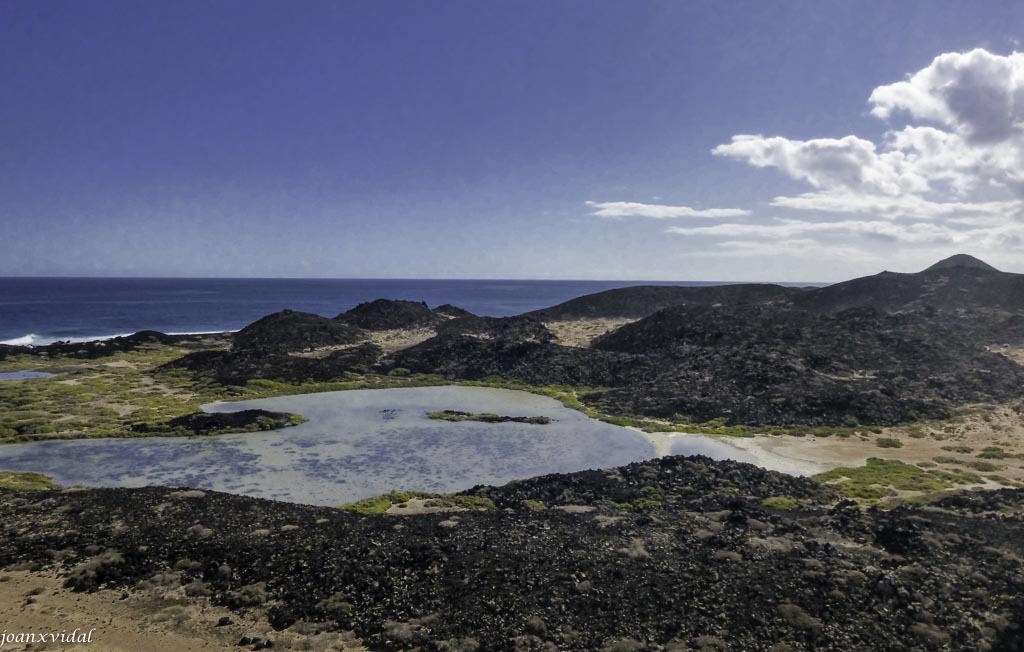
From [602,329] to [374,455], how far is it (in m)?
76.8

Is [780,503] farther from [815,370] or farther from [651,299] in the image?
[651,299]

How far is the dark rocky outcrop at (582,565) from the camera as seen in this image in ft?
68.6

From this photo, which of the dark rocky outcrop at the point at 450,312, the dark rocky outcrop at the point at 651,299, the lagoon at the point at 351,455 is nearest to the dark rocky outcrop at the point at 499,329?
the dark rocky outcrop at the point at 450,312

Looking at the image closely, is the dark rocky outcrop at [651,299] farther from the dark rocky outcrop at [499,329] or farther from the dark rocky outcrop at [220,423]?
the dark rocky outcrop at [220,423]

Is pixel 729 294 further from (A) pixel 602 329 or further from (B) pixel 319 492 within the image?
(B) pixel 319 492

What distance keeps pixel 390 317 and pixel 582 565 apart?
102065 millimetres

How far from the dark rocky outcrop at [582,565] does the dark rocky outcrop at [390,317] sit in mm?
85698

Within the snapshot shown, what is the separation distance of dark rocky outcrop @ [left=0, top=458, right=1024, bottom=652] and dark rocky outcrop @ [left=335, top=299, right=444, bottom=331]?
85698mm

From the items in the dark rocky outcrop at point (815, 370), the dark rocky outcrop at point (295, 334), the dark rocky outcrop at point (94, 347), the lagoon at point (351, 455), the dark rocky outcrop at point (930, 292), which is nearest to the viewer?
the lagoon at point (351, 455)

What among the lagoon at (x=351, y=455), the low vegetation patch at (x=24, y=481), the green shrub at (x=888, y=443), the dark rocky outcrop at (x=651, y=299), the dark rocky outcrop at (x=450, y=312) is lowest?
the lagoon at (x=351, y=455)

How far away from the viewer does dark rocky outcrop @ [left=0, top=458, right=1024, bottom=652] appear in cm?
2091

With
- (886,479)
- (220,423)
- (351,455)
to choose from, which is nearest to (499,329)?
(220,423)

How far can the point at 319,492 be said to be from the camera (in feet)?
121

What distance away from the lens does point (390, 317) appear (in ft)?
401
